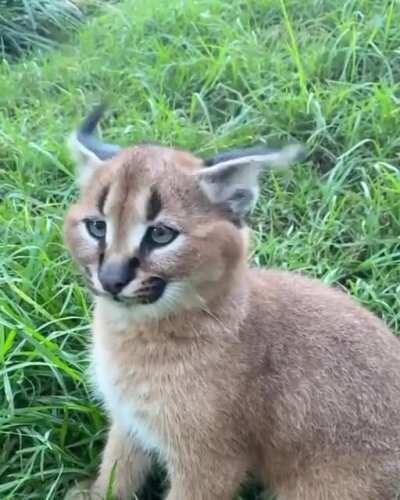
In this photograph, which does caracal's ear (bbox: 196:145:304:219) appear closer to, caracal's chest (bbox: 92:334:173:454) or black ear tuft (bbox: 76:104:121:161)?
black ear tuft (bbox: 76:104:121:161)

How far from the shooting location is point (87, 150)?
311 centimetres

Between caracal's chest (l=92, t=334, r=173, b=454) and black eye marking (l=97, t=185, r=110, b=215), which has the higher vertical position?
black eye marking (l=97, t=185, r=110, b=215)

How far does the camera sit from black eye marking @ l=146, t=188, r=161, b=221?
2.81 m

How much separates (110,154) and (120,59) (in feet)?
8.74

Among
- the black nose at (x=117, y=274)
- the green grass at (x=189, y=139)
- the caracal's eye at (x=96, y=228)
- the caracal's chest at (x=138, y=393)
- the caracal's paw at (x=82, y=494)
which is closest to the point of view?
the black nose at (x=117, y=274)

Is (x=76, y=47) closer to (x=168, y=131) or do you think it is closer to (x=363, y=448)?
(x=168, y=131)

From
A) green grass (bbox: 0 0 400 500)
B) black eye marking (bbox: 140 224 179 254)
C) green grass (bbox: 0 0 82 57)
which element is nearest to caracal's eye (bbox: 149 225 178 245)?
black eye marking (bbox: 140 224 179 254)

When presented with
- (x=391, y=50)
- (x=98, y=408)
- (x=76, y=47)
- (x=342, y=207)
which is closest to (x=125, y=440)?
(x=98, y=408)

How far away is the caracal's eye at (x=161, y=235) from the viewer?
281 centimetres

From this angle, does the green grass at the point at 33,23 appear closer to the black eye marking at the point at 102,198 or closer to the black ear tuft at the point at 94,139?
the black ear tuft at the point at 94,139

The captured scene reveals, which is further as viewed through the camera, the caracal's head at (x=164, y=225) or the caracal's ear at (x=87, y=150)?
the caracal's ear at (x=87, y=150)

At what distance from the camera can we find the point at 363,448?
3.10 m

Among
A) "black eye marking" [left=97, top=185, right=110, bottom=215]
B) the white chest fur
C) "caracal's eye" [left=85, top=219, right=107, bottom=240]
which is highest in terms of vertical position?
"black eye marking" [left=97, top=185, right=110, bottom=215]

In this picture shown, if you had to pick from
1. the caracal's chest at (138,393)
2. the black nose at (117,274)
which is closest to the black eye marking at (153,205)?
the black nose at (117,274)
